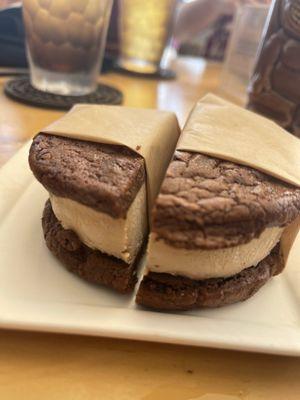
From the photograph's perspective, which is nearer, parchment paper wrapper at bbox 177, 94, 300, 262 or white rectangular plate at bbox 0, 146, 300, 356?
white rectangular plate at bbox 0, 146, 300, 356

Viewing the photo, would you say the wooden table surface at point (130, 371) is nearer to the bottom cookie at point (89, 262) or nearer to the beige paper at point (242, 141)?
the bottom cookie at point (89, 262)

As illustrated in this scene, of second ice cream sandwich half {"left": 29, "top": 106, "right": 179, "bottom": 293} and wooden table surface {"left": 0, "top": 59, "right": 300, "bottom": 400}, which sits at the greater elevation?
second ice cream sandwich half {"left": 29, "top": 106, "right": 179, "bottom": 293}

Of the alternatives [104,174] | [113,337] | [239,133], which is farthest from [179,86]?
[113,337]

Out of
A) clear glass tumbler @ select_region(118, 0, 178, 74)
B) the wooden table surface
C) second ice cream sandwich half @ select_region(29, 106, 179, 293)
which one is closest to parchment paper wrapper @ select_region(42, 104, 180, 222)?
second ice cream sandwich half @ select_region(29, 106, 179, 293)

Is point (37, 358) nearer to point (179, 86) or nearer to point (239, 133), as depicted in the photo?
point (239, 133)

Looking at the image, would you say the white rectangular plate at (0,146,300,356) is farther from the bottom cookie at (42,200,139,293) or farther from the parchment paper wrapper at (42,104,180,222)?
the parchment paper wrapper at (42,104,180,222)

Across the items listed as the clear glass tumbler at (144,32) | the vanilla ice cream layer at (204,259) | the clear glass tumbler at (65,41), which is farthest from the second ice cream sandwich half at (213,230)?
the clear glass tumbler at (144,32)

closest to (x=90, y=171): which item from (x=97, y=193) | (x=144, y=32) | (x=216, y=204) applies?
(x=97, y=193)
